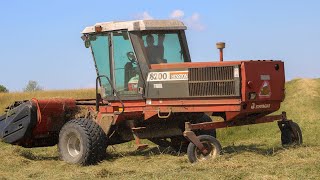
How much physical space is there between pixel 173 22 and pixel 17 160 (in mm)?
4247

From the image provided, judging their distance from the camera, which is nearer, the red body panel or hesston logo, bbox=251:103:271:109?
hesston logo, bbox=251:103:271:109

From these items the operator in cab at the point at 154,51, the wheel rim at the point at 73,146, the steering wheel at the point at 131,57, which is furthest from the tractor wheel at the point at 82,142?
the operator in cab at the point at 154,51

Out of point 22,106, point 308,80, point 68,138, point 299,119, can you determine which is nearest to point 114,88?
point 68,138

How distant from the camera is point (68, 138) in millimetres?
11141

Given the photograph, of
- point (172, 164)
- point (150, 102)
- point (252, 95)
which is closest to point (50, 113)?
point (150, 102)

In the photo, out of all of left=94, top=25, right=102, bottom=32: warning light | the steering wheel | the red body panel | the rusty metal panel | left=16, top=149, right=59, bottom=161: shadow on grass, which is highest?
left=94, top=25, right=102, bottom=32: warning light

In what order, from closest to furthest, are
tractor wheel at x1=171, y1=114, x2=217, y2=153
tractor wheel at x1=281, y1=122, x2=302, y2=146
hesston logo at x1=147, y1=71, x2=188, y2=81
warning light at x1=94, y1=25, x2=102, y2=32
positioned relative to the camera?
hesston logo at x1=147, y1=71, x2=188, y2=81, tractor wheel at x1=281, y1=122, x2=302, y2=146, warning light at x1=94, y1=25, x2=102, y2=32, tractor wheel at x1=171, y1=114, x2=217, y2=153

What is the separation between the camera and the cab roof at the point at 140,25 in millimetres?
10688

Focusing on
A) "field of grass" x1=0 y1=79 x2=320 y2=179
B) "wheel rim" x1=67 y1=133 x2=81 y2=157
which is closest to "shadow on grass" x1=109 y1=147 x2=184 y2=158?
"field of grass" x1=0 y1=79 x2=320 y2=179

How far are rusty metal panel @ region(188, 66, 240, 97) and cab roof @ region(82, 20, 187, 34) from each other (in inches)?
55.4

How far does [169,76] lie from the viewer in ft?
33.4

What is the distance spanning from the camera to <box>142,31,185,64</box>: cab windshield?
10758 millimetres

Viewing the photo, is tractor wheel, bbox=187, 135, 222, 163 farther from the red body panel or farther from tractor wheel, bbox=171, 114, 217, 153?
the red body panel

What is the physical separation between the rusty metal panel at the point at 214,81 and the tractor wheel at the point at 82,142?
2.08m
